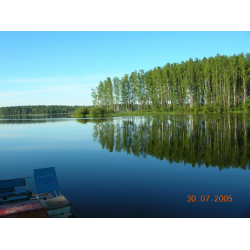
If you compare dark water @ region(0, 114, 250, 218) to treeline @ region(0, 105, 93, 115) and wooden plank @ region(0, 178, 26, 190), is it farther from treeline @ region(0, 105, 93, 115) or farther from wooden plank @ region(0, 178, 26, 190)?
treeline @ region(0, 105, 93, 115)

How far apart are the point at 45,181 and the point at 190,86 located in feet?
196

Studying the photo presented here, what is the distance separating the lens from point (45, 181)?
21.0 ft

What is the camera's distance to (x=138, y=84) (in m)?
77.6

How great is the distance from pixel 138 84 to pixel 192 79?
20.9 m

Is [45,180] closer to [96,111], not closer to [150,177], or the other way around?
[150,177]

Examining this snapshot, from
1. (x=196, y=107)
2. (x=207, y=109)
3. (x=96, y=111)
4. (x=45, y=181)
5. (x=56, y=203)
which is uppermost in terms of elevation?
(x=96, y=111)

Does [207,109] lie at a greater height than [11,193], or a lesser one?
greater

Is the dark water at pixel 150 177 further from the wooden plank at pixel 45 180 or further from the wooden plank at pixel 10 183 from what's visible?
the wooden plank at pixel 10 183

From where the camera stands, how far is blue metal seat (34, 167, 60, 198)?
6.22m

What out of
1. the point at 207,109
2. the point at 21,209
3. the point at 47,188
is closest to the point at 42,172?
the point at 47,188

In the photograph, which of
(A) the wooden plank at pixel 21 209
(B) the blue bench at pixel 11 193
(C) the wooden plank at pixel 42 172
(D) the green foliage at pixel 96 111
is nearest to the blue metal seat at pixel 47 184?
(C) the wooden plank at pixel 42 172
